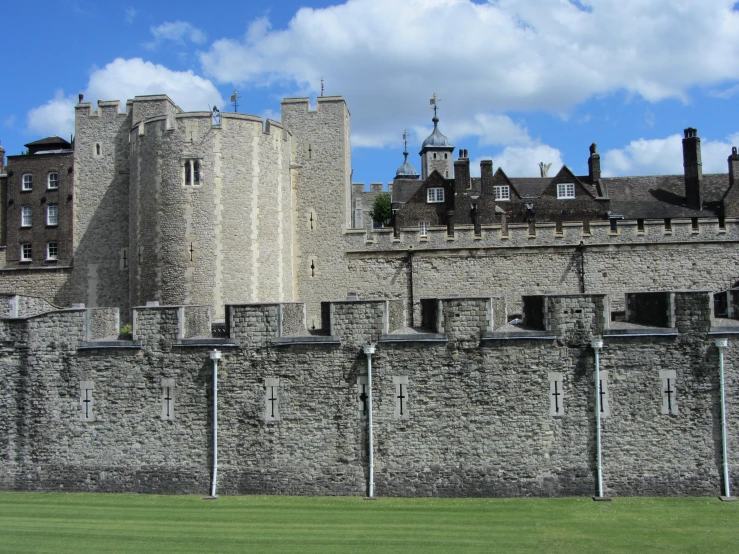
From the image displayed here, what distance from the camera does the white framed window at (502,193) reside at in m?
43.5

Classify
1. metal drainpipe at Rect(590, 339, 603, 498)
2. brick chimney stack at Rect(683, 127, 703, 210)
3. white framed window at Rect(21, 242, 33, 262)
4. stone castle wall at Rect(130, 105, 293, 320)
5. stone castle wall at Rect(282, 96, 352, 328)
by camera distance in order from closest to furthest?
metal drainpipe at Rect(590, 339, 603, 498)
stone castle wall at Rect(130, 105, 293, 320)
stone castle wall at Rect(282, 96, 352, 328)
white framed window at Rect(21, 242, 33, 262)
brick chimney stack at Rect(683, 127, 703, 210)

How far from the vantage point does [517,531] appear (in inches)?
564

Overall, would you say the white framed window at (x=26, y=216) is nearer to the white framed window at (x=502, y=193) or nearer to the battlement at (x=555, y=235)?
the battlement at (x=555, y=235)

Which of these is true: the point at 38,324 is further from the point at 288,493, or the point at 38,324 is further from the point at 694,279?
the point at 694,279

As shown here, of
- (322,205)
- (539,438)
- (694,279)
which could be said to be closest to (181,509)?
(539,438)

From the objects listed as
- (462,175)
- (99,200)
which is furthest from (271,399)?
(462,175)

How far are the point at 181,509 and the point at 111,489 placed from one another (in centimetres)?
250

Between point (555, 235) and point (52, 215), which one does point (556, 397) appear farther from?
point (52, 215)

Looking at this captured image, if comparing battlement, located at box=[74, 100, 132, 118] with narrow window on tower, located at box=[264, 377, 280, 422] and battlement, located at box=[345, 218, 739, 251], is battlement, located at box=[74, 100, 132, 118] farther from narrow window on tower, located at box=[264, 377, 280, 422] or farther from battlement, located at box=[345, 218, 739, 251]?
narrow window on tower, located at box=[264, 377, 280, 422]

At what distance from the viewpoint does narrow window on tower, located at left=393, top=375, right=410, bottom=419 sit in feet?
56.1

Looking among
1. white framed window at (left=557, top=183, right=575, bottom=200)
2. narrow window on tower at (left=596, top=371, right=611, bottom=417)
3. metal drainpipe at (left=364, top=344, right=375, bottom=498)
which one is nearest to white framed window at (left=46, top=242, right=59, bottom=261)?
metal drainpipe at (left=364, top=344, right=375, bottom=498)

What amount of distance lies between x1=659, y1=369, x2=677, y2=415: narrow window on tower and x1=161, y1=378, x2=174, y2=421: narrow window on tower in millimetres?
10413

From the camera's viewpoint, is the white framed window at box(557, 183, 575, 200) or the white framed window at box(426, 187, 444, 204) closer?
the white framed window at box(557, 183, 575, 200)

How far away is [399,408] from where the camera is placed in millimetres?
17094
